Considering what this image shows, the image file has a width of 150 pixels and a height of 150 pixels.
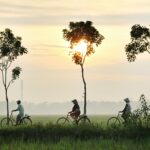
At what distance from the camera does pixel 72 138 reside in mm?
Result: 26047

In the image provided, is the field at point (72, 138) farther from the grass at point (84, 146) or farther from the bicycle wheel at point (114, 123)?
the bicycle wheel at point (114, 123)

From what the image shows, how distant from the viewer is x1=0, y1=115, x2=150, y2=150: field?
21.8m

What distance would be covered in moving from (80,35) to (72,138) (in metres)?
26.6

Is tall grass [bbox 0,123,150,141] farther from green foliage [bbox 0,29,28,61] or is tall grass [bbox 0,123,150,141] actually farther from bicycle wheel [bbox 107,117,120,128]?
green foliage [bbox 0,29,28,61]

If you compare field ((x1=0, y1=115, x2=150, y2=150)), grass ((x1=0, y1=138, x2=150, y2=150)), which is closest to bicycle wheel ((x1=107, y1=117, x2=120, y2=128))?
field ((x1=0, y1=115, x2=150, y2=150))

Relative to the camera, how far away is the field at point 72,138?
21.8m

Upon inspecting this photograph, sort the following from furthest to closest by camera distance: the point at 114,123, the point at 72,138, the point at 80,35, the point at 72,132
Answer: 1. the point at 80,35
2. the point at 114,123
3. the point at 72,132
4. the point at 72,138

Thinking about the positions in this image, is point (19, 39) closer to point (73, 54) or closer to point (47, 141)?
point (73, 54)

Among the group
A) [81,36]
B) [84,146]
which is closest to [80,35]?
[81,36]

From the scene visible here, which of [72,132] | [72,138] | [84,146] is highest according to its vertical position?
[72,132]

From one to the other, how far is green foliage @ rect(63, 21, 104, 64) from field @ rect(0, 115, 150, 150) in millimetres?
20326

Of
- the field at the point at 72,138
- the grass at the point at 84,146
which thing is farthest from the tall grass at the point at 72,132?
the grass at the point at 84,146

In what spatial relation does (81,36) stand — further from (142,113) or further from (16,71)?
(142,113)

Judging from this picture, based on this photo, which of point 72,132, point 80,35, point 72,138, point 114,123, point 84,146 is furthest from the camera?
point 80,35
